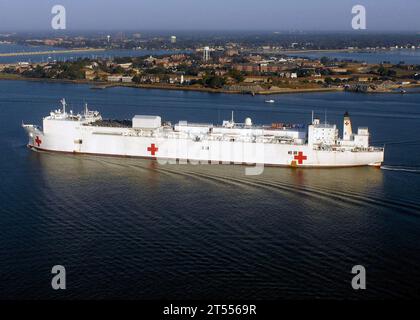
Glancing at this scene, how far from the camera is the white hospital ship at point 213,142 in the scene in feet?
26.0

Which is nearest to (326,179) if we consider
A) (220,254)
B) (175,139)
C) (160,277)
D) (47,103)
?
(175,139)

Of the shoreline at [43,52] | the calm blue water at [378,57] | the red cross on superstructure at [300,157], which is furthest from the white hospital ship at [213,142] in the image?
the shoreline at [43,52]

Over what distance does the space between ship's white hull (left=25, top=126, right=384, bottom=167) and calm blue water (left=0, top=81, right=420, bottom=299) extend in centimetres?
25

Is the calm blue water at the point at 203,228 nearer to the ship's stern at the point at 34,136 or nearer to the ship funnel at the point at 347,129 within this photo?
the ship's stern at the point at 34,136

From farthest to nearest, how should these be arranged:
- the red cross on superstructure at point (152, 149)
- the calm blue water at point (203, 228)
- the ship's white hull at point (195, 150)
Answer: the red cross on superstructure at point (152, 149) < the ship's white hull at point (195, 150) < the calm blue water at point (203, 228)

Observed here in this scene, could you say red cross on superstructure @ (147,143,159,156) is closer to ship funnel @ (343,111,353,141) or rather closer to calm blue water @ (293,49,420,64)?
ship funnel @ (343,111,353,141)

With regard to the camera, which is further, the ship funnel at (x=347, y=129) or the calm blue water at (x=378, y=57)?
the calm blue water at (x=378, y=57)

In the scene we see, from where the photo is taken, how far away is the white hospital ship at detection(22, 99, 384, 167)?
793 cm

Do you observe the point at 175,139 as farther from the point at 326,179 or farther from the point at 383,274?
the point at 383,274

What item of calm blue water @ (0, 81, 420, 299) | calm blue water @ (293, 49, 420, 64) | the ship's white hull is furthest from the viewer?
calm blue water @ (293, 49, 420, 64)

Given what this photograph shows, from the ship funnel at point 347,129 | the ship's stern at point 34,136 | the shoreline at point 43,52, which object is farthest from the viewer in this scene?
the shoreline at point 43,52

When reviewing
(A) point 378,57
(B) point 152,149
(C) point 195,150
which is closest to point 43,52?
(A) point 378,57

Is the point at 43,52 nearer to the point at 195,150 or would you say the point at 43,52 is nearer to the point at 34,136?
the point at 34,136

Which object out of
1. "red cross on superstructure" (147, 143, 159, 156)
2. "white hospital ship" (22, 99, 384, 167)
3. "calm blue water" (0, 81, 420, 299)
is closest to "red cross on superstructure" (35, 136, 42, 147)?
"white hospital ship" (22, 99, 384, 167)
